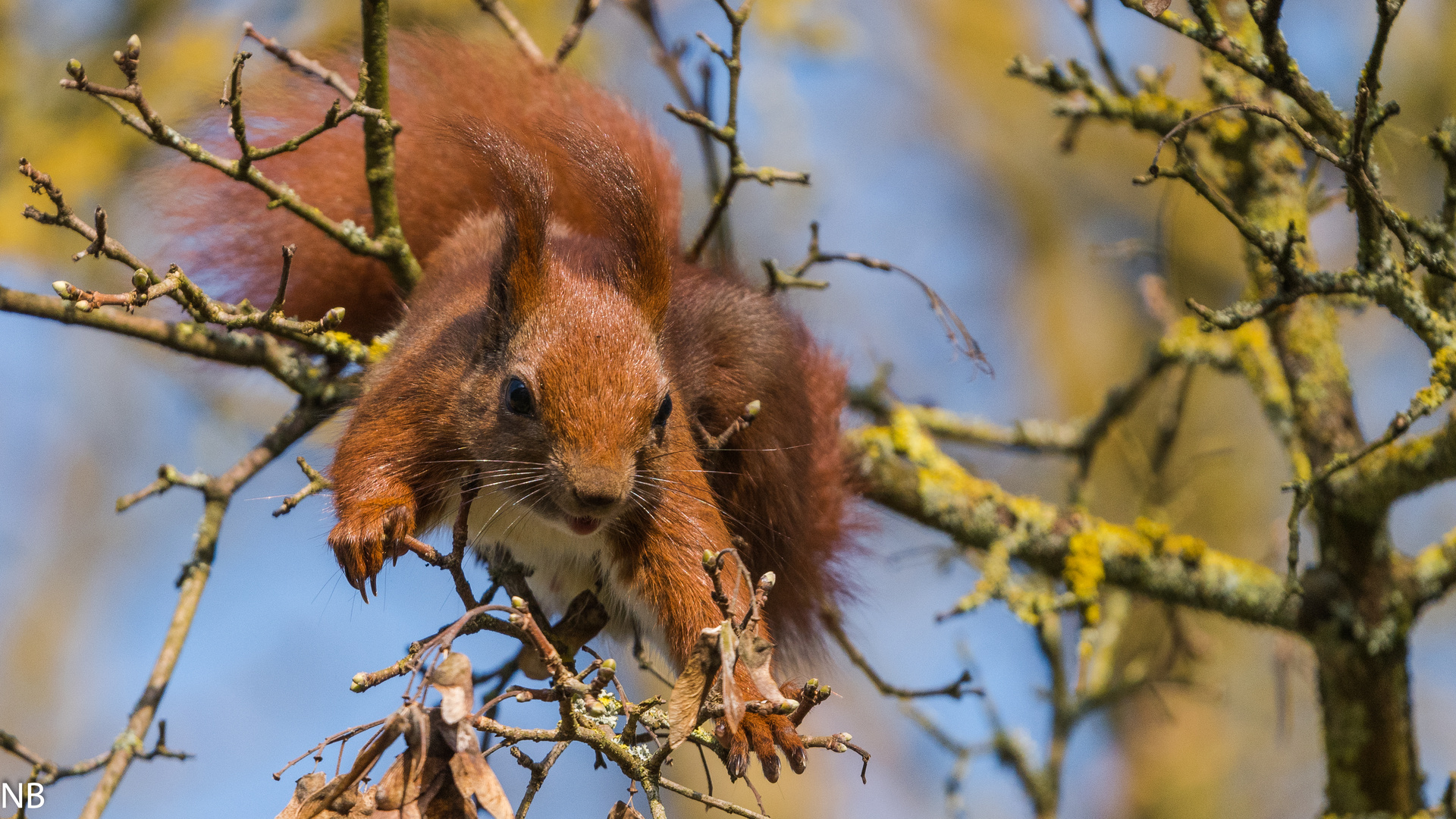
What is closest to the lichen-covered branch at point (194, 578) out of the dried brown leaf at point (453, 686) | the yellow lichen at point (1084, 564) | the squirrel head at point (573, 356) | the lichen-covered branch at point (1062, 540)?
the squirrel head at point (573, 356)

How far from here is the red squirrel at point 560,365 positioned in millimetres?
2561

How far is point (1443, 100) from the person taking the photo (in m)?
7.64

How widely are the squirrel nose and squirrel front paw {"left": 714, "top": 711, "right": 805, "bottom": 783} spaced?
0.51 metres

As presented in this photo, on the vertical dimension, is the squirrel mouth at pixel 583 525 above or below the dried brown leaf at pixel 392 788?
above

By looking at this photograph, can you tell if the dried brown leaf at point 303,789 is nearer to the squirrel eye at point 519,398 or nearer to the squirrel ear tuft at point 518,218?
the squirrel eye at point 519,398

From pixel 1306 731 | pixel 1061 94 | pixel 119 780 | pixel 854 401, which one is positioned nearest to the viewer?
pixel 119 780

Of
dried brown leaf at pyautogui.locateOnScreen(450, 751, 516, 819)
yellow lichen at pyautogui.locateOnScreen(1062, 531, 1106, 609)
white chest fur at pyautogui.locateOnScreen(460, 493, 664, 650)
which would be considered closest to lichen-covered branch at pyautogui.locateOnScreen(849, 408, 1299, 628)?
yellow lichen at pyautogui.locateOnScreen(1062, 531, 1106, 609)

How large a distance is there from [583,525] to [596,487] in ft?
0.67

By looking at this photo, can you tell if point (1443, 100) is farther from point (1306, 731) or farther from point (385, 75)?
point (385, 75)

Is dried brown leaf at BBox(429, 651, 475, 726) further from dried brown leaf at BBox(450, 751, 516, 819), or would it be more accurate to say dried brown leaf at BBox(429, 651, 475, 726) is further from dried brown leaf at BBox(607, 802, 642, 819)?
dried brown leaf at BBox(607, 802, 642, 819)

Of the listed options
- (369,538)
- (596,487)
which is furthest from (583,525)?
(369,538)

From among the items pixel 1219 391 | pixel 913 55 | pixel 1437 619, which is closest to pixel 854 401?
pixel 1219 391

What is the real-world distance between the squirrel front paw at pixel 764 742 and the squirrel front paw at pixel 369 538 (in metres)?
0.77

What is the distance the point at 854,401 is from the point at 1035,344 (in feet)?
20.4
